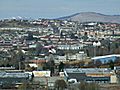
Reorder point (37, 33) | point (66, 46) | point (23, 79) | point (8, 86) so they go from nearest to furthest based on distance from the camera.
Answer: point (8, 86) < point (23, 79) < point (66, 46) < point (37, 33)

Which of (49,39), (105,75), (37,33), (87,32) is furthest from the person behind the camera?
(87,32)

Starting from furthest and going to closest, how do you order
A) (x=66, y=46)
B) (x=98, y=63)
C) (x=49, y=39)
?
(x=49, y=39), (x=66, y=46), (x=98, y=63)

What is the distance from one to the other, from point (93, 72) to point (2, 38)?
768 inches

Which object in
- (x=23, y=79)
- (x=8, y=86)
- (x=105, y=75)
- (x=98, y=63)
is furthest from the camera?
(x=98, y=63)

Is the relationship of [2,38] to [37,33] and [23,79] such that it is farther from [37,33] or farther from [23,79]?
[23,79]

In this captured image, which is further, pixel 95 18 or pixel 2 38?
pixel 95 18

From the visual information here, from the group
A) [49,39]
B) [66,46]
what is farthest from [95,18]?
[66,46]

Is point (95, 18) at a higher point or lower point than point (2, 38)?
lower

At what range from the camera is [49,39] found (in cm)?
3253

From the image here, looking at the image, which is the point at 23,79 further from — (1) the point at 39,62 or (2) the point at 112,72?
(1) the point at 39,62

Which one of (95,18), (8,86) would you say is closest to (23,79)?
(8,86)

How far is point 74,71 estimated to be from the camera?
47.2 ft

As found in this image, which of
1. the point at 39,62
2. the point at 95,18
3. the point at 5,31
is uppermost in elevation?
the point at 39,62

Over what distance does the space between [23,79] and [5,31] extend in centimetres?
2554
